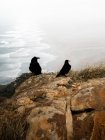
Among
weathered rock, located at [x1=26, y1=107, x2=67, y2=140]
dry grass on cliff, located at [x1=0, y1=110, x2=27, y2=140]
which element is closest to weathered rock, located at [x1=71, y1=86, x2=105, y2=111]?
weathered rock, located at [x1=26, y1=107, x2=67, y2=140]

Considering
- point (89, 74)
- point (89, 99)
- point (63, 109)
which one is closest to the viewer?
point (63, 109)

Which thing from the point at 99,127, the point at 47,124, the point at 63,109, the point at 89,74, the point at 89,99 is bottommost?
the point at 99,127

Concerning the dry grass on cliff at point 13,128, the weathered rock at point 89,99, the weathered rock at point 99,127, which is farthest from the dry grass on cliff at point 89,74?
the dry grass on cliff at point 13,128

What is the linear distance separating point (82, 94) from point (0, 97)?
321 centimetres

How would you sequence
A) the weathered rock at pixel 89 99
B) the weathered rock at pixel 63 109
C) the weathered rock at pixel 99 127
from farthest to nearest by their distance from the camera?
the weathered rock at pixel 89 99, the weathered rock at pixel 63 109, the weathered rock at pixel 99 127

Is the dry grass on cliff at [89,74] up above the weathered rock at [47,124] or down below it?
above

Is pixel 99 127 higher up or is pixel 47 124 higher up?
pixel 47 124

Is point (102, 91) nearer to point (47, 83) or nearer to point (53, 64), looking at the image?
point (47, 83)

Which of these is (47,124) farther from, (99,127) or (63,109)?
(99,127)

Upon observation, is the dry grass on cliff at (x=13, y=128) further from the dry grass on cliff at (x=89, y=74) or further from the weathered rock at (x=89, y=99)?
the dry grass on cliff at (x=89, y=74)

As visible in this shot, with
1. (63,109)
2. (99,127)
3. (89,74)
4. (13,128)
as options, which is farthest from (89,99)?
(13,128)


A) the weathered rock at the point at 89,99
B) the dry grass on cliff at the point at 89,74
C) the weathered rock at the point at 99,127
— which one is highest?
the dry grass on cliff at the point at 89,74

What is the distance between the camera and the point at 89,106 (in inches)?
460

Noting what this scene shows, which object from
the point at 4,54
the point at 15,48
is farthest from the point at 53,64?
the point at 15,48
